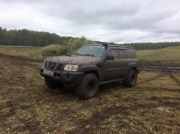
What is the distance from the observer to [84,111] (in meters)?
6.89

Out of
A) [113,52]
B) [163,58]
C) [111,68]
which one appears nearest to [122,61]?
[113,52]

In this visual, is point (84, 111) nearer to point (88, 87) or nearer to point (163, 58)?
point (88, 87)

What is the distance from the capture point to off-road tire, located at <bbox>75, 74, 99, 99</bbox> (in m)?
7.95

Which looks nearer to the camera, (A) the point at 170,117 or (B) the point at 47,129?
(B) the point at 47,129

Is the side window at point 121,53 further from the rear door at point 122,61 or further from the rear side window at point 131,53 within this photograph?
the rear side window at point 131,53

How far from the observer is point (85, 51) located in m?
9.67

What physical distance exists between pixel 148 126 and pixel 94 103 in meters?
2.25

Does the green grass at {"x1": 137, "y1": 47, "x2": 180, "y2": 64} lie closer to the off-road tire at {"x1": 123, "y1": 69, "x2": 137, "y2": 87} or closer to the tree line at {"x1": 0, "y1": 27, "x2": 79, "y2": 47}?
the off-road tire at {"x1": 123, "y1": 69, "x2": 137, "y2": 87}

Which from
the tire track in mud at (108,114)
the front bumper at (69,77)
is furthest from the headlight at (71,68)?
the tire track in mud at (108,114)

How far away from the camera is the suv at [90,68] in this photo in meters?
7.77

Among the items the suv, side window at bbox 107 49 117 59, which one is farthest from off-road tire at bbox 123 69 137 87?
side window at bbox 107 49 117 59

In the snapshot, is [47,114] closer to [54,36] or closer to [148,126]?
[148,126]

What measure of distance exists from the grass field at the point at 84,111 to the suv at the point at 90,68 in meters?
0.52

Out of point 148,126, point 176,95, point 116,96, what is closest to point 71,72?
point 116,96
